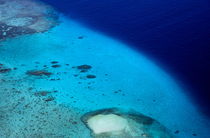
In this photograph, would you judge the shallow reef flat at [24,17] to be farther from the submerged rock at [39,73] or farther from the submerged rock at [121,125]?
the submerged rock at [121,125]

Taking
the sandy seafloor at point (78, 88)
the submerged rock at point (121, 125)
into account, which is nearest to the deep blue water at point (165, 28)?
the sandy seafloor at point (78, 88)

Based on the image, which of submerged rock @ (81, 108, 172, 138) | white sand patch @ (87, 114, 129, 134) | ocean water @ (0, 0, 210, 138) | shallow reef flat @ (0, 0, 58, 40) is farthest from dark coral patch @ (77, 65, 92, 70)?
shallow reef flat @ (0, 0, 58, 40)

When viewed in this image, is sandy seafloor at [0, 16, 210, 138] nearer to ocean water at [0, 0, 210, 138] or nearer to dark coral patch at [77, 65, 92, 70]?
ocean water at [0, 0, 210, 138]

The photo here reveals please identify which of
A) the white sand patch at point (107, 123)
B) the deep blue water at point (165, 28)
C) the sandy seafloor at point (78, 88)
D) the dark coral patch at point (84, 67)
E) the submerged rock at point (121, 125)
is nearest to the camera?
the submerged rock at point (121, 125)

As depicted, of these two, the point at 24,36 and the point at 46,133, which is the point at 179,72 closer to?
the point at 46,133

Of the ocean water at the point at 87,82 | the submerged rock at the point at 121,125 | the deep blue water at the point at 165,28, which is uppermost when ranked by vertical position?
the deep blue water at the point at 165,28

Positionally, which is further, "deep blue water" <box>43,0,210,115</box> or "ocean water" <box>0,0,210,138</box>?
"deep blue water" <box>43,0,210,115</box>

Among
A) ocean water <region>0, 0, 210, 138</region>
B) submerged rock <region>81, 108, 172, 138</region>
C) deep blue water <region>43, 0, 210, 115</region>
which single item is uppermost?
deep blue water <region>43, 0, 210, 115</region>
